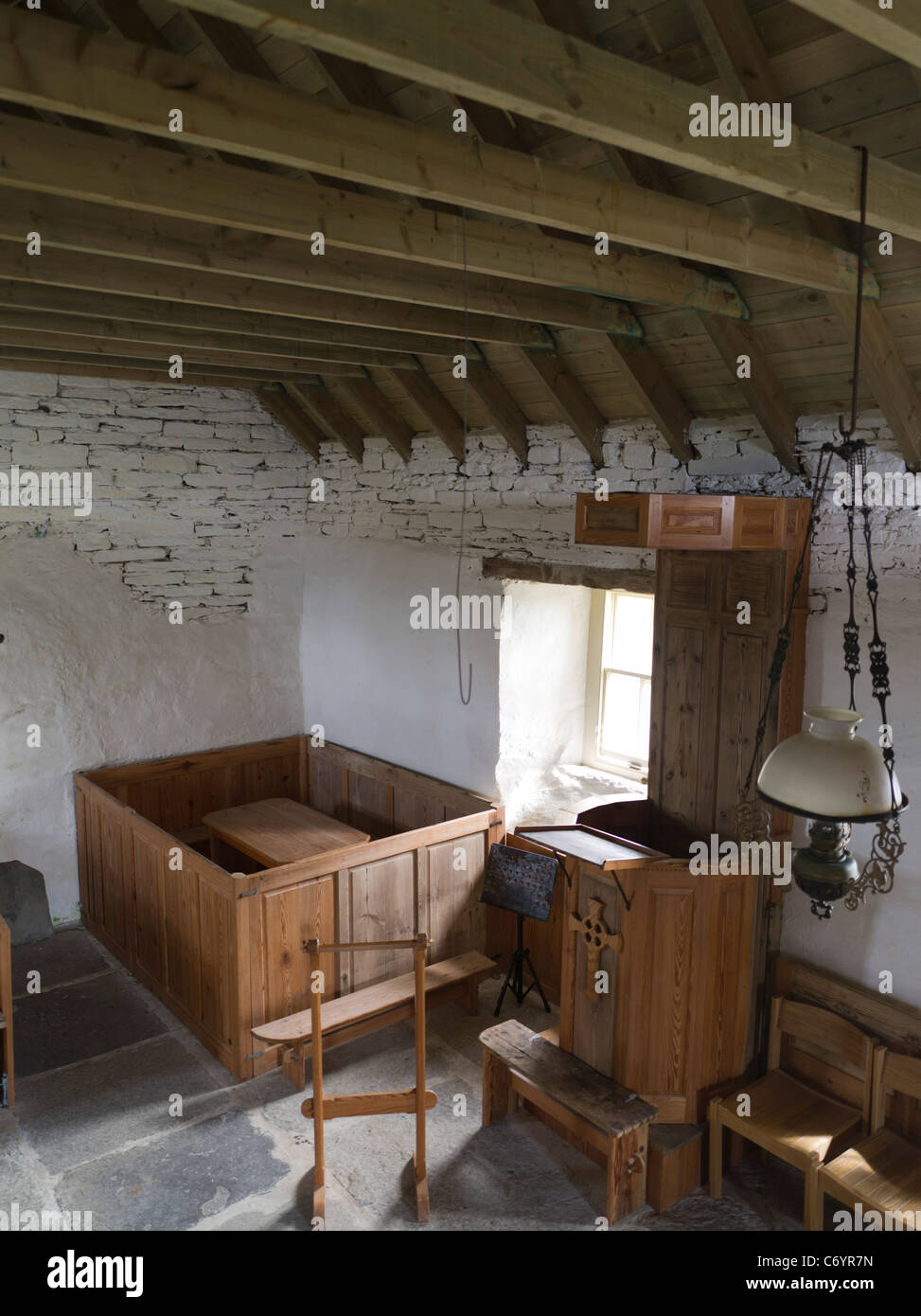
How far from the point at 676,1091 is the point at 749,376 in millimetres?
3209

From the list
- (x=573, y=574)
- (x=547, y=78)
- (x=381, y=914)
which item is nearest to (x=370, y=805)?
(x=381, y=914)

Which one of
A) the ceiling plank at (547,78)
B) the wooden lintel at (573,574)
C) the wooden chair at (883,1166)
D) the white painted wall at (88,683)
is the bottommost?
the wooden chair at (883,1166)

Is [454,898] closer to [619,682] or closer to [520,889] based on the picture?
[520,889]

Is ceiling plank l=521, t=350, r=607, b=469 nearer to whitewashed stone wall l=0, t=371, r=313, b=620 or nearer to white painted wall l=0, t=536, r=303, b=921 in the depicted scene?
whitewashed stone wall l=0, t=371, r=313, b=620

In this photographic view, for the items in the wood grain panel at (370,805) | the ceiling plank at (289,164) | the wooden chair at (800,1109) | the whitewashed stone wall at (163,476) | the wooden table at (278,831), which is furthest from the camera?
the wood grain panel at (370,805)

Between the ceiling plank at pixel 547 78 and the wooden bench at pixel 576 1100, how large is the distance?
3.56 meters

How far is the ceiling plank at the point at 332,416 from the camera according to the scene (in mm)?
6660

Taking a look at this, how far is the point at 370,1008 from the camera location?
16.9ft

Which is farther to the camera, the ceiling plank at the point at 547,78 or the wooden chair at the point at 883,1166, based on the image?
the wooden chair at the point at 883,1166

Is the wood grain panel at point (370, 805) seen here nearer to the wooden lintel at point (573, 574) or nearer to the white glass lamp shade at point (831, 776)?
the wooden lintel at point (573, 574)

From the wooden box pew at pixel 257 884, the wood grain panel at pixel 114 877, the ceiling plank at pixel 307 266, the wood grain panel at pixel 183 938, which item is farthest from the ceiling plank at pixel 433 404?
the wood grain panel at pixel 114 877

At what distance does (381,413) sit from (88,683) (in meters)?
2.84

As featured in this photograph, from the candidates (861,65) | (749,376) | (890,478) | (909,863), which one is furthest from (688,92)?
(909,863)
